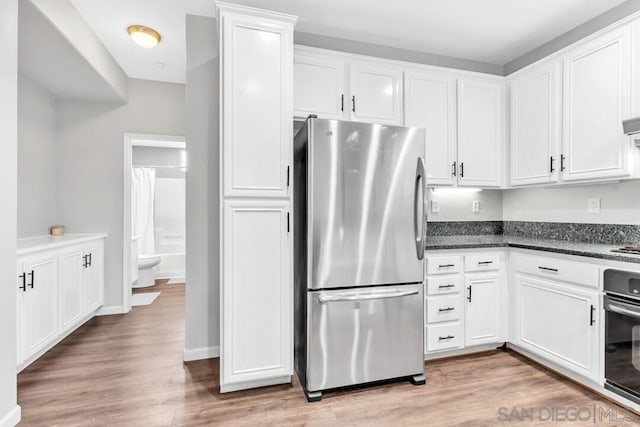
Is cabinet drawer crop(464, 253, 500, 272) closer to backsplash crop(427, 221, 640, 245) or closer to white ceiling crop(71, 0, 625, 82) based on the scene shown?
backsplash crop(427, 221, 640, 245)

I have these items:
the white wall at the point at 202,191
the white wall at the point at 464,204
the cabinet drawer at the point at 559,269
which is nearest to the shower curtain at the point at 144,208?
the white wall at the point at 202,191

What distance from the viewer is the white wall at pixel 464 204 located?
126 inches

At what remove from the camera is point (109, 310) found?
12.3ft

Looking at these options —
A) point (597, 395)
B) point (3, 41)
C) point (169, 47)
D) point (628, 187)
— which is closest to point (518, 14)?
point (628, 187)

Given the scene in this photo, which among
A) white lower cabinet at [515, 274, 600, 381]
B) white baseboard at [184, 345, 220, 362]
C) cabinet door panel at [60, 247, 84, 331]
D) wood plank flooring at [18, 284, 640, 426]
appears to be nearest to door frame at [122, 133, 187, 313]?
cabinet door panel at [60, 247, 84, 331]

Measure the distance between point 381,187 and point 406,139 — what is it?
0.37m

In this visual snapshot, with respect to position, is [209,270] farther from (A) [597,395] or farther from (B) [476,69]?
(B) [476,69]

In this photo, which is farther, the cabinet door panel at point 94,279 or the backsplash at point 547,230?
the cabinet door panel at point 94,279

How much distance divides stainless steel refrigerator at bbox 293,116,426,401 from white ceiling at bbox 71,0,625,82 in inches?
39.5

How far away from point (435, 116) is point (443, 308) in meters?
1.59

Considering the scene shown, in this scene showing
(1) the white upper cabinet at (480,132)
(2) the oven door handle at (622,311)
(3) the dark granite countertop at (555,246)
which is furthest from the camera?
(1) the white upper cabinet at (480,132)

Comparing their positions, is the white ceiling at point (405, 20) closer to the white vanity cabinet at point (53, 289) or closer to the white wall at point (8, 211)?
the white wall at point (8, 211)

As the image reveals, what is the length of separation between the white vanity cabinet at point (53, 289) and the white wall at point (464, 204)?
3.24m

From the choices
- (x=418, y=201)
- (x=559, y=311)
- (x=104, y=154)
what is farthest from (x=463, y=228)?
(x=104, y=154)
